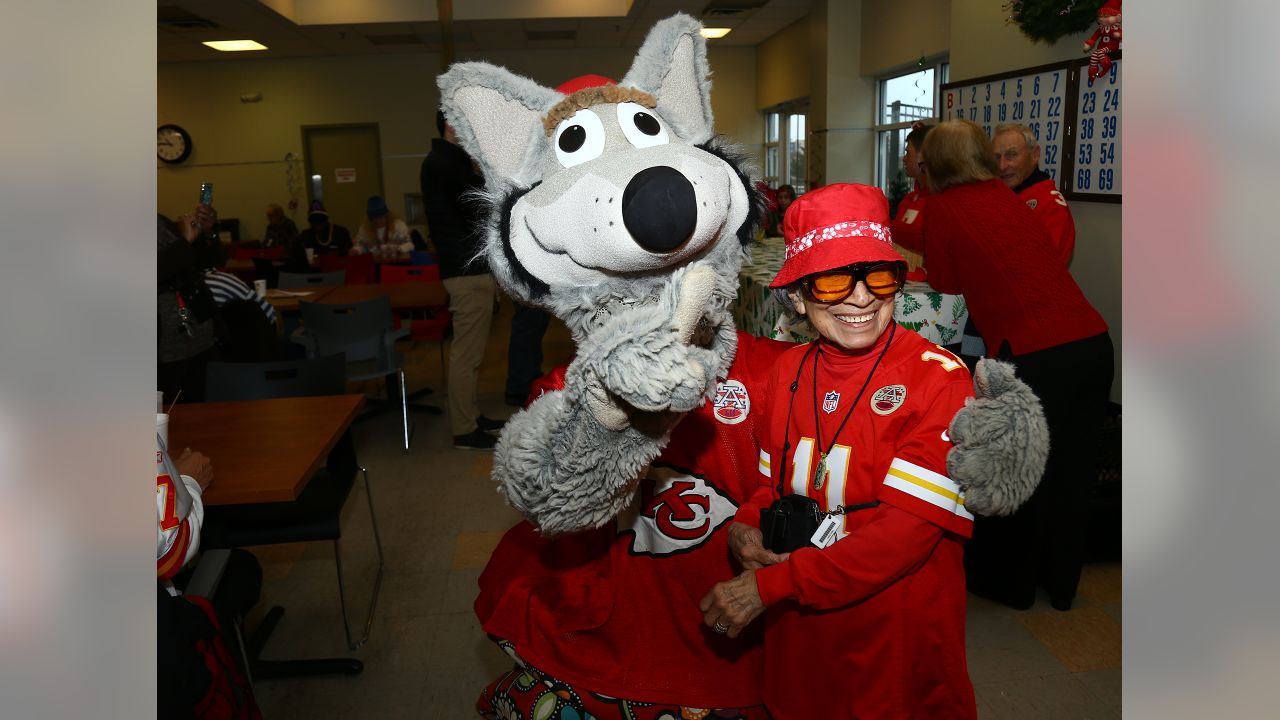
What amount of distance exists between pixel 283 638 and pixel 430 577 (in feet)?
1.85

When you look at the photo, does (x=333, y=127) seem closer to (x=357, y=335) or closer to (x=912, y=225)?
(x=357, y=335)

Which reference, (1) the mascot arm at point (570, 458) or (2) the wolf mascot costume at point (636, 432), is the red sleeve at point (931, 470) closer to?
(2) the wolf mascot costume at point (636, 432)

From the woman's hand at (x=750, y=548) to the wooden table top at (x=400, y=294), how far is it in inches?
165

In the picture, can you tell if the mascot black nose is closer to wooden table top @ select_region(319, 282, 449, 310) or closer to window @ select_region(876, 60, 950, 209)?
wooden table top @ select_region(319, 282, 449, 310)

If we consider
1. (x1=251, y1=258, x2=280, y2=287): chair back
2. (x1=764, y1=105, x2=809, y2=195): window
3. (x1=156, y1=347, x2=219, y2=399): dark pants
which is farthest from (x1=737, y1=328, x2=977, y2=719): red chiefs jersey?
(x1=764, y1=105, x2=809, y2=195): window

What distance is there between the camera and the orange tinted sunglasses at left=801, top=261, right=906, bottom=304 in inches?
50.4

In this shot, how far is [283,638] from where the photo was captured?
3.02m

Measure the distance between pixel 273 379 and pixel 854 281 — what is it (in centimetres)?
259

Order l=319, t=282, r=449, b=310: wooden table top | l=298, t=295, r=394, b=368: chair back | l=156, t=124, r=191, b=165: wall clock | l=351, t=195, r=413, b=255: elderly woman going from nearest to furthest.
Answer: l=298, t=295, r=394, b=368: chair back → l=319, t=282, r=449, b=310: wooden table top → l=351, t=195, r=413, b=255: elderly woman → l=156, t=124, r=191, b=165: wall clock

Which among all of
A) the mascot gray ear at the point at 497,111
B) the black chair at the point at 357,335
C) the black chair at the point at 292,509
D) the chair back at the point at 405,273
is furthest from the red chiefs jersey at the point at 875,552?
the chair back at the point at 405,273

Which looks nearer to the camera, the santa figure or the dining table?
the dining table

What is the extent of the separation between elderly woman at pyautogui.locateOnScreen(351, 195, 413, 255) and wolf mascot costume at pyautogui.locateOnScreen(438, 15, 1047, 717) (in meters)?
6.37
